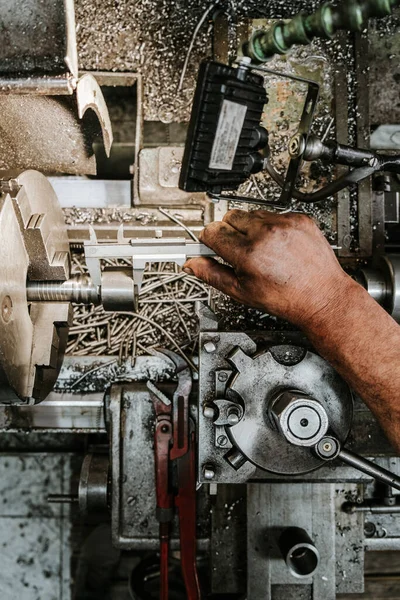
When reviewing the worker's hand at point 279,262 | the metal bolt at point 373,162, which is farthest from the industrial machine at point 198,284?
the worker's hand at point 279,262

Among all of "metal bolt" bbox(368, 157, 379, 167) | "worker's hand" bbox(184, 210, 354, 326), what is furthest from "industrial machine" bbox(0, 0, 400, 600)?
"worker's hand" bbox(184, 210, 354, 326)

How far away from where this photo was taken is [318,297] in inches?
45.3

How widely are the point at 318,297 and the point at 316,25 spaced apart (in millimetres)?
621

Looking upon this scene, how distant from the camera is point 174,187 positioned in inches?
64.7

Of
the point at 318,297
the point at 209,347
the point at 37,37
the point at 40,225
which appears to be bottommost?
the point at 209,347

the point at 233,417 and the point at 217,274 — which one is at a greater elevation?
the point at 217,274

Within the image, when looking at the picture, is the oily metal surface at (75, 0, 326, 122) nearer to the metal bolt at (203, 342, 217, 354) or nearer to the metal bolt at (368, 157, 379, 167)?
the metal bolt at (368, 157, 379, 167)

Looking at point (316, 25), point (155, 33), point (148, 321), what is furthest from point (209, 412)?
point (155, 33)

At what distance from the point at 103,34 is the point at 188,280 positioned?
0.91m

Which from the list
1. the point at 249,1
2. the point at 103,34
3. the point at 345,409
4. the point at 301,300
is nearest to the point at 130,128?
the point at 103,34

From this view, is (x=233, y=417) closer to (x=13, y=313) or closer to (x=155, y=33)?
(x=13, y=313)

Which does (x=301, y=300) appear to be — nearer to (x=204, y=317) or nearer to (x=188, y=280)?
(x=204, y=317)

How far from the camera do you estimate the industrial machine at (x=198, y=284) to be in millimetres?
1180

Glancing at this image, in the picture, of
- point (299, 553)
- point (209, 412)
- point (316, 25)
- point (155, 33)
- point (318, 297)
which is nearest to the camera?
point (316, 25)
